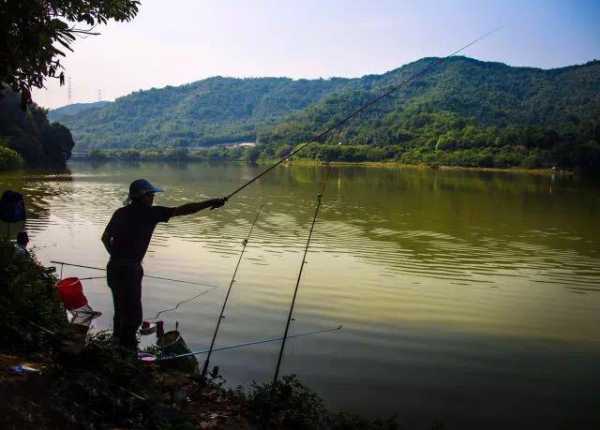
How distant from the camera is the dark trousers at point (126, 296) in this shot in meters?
5.85

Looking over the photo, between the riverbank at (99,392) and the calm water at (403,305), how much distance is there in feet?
4.52

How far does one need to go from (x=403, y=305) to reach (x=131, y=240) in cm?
776

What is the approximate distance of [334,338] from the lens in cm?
961

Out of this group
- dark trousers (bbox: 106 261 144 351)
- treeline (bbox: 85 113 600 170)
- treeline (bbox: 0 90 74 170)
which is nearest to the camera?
dark trousers (bbox: 106 261 144 351)

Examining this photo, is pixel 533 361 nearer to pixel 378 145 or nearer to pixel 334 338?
pixel 334 338

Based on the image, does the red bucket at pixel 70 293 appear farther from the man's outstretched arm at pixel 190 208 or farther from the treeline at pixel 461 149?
the treeline at pixel 461 149

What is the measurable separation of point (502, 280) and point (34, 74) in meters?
12.5

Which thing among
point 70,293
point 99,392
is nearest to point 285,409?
point 99,392

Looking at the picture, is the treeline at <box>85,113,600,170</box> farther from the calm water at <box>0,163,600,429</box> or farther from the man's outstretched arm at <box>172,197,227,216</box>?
the man's outstretched arm at <box>172,197,227,216</box>

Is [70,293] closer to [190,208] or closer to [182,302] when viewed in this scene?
[182,302]

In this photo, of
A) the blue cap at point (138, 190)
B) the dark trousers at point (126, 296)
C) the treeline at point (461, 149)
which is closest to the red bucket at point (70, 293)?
the dark trousers at point (126, 296)

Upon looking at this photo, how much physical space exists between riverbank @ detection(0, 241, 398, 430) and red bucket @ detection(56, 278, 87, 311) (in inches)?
59.1

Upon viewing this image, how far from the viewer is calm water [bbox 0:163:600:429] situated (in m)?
7.61

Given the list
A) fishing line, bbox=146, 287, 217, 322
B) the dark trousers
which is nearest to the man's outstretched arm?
the dark trousers
